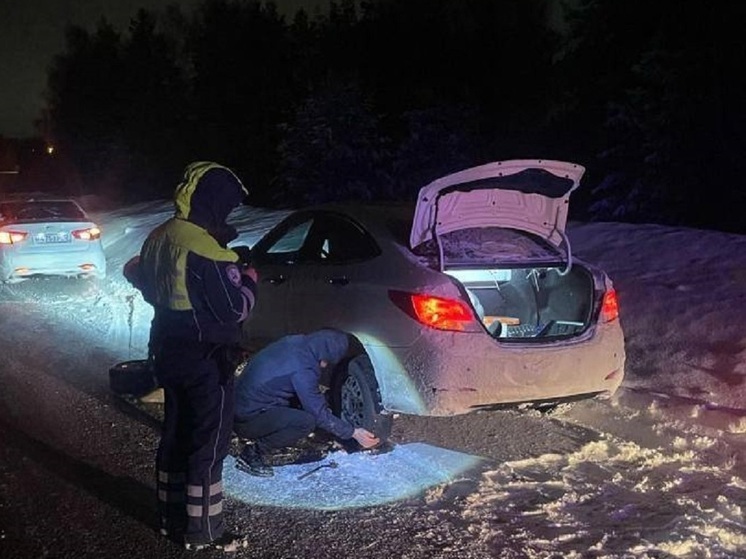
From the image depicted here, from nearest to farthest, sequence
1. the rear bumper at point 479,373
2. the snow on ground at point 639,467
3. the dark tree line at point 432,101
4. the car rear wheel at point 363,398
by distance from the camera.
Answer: the snow on ground at point 639,467 → the rear bumper at point 479,373 → the car rear wheel at point 363,398 → the dark tree line at point 432,101

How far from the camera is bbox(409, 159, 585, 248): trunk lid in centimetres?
546

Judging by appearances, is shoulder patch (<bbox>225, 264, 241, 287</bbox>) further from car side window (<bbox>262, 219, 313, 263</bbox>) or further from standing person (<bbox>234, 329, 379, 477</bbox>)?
car side window (<bbox>262, 219, 313, 263</bbox>)

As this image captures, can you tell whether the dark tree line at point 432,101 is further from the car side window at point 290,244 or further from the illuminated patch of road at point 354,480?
the illuminated patch of road at point 354,480

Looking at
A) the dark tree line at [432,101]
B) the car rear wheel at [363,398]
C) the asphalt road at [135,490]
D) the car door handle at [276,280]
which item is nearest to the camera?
the asphalt road at [135,490]

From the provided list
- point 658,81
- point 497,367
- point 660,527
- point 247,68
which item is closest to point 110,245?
point 658,81

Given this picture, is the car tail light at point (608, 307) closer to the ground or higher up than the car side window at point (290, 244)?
closer to the ground

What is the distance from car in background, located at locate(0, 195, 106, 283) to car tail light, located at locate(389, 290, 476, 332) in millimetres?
8712

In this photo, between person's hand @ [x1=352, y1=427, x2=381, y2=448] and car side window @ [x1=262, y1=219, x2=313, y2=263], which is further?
car side window @ [x1=262, y1=219, x2=313, y2=263]

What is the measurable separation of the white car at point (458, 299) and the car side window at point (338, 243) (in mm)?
11

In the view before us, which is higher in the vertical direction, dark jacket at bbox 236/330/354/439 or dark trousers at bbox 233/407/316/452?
dark jacket at bbox 236/330/354/439

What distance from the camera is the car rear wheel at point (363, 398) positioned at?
223 inches

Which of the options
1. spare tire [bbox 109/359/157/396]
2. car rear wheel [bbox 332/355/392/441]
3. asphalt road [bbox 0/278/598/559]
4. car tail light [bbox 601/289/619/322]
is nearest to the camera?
asphalt road [bbox 0/278/598/559]

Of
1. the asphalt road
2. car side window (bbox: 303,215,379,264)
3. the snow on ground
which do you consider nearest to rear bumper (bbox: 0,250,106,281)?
the snow on ground

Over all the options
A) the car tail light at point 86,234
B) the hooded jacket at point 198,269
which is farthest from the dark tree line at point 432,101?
the hooded jacket at point 198,269
